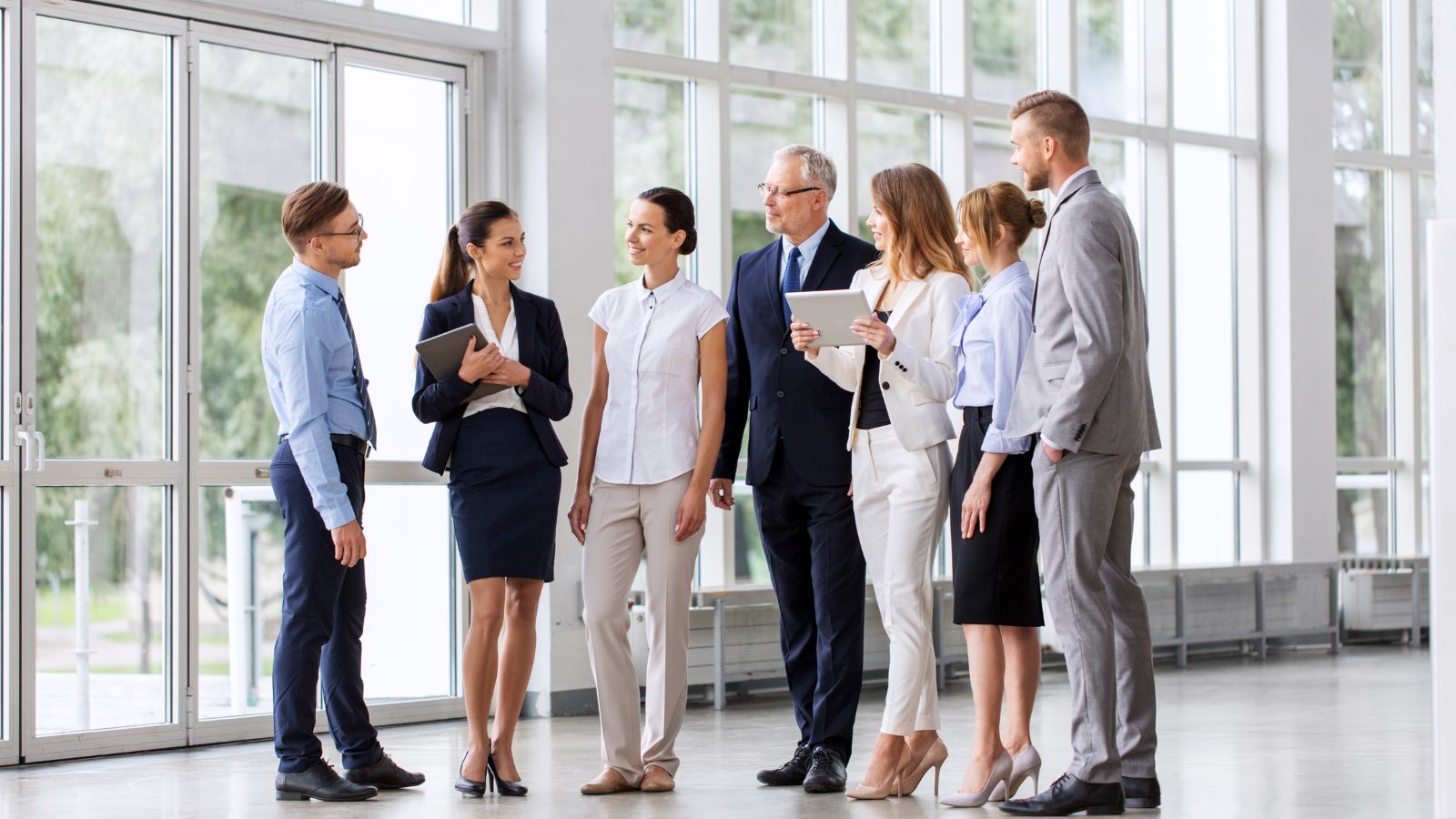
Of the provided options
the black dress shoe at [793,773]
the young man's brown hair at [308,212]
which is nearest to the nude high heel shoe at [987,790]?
the black dress shoe at [793,773]

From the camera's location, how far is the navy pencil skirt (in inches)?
165

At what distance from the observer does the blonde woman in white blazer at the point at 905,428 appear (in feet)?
13.2

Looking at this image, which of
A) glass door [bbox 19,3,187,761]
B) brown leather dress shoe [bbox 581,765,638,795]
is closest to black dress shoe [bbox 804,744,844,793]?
brown leather dress shoe [bbox 581,765,638,795]

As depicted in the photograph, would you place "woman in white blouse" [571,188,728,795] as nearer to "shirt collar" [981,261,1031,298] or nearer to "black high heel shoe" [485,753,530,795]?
"black high heel shoe" [485,753,530,795]

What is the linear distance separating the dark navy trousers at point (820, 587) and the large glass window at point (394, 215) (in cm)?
240

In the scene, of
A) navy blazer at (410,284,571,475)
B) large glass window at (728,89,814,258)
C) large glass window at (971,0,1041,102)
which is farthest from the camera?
large glass window at (971,0,1041,102)

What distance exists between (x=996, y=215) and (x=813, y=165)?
570 millimetres

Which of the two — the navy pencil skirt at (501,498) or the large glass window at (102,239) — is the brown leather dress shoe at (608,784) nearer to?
the navy pencil skirt at (501,498)

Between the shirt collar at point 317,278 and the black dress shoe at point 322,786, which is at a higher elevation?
→ the shirt collar at point 317,278

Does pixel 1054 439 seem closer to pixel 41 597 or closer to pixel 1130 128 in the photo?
pixel 41 597

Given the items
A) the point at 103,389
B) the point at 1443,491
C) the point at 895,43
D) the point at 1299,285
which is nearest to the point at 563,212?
the point at 103,389

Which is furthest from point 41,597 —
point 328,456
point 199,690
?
point 328,456

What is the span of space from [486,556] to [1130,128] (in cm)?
609

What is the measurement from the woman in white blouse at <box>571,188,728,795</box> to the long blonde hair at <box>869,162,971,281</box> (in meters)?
0.53
